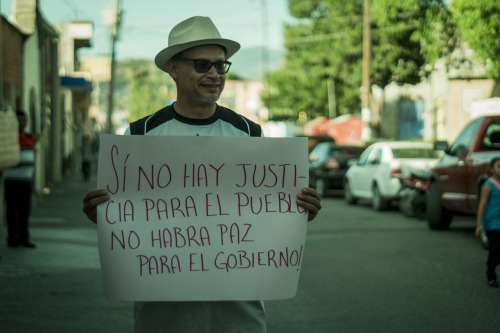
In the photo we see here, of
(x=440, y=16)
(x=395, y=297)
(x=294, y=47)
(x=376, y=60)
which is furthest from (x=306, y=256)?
(x=294, y=47)

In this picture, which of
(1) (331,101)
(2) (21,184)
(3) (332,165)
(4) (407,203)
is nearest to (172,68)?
(2) (21,184)

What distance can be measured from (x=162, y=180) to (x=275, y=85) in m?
69.1

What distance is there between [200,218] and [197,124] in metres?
0.40

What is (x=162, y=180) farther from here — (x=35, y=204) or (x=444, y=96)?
(x=444, y=96)

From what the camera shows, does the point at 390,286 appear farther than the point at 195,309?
Yes

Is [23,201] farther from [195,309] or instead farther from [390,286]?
[195,309]

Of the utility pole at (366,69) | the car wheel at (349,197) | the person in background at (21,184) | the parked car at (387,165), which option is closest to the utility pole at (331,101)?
the utility pole at (366,69)

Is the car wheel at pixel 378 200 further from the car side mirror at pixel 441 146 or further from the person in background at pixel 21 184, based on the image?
the person in background at pixel 21 184

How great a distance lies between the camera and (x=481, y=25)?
69.4ft

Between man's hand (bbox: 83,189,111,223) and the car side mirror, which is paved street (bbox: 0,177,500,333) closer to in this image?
the car side mirror

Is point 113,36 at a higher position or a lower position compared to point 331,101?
higher

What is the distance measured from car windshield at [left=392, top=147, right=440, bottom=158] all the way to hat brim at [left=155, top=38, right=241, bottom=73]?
1501cm

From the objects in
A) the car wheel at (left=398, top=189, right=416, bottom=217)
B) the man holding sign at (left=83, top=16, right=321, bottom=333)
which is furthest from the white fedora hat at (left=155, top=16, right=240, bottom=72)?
the car wheel at (left=398, top=189, right=416, bottom=217)

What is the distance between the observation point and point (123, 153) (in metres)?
3.76
